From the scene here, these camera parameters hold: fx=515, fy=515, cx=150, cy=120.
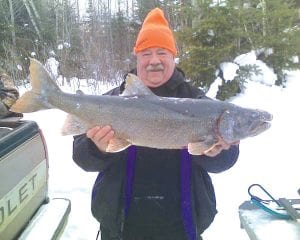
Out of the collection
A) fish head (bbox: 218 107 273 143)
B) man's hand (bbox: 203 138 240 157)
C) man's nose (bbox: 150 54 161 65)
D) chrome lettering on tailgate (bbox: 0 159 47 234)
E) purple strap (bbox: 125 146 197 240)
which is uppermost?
man's nose (bbox: 150 54 161 65)

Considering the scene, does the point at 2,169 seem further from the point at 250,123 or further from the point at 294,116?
the point at 294,116

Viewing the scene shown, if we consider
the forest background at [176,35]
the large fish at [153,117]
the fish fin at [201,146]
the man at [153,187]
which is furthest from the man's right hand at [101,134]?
the forest background at [176,35]

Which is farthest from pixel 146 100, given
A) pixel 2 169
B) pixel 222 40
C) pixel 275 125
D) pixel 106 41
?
pixel 106 41

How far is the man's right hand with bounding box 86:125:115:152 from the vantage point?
2.60 metres

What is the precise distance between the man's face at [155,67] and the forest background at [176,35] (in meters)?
3.41

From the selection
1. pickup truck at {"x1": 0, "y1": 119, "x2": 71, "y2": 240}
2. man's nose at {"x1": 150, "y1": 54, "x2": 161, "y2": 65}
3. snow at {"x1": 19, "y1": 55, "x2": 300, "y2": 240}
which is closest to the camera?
man's nose at {"x1": 150, "y1": 54, "x2": 161, "y2": 65}

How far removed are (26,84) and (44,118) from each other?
207 inches

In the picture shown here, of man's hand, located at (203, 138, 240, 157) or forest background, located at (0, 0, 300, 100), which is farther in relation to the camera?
forest background, located at (0, 0, 300, 100)

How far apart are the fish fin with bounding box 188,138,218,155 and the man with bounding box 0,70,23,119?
6.83 ft

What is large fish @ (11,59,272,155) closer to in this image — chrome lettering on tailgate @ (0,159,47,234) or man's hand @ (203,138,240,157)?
man's hand @ (203,138,240,157)

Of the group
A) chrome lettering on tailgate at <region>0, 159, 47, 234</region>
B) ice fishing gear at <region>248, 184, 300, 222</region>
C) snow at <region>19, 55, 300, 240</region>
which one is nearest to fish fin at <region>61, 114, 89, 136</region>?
chrome lettering on tailgate at <region>0, 159, 47, 234</region>

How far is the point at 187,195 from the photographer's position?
282 centimetres

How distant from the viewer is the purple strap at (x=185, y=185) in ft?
9.24

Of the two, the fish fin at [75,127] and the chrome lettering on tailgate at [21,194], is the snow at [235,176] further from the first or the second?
the fish fin at [75,127]
